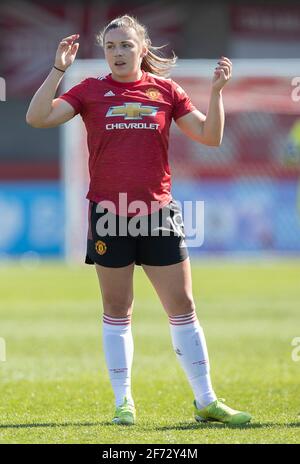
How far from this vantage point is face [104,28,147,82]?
20.1ft

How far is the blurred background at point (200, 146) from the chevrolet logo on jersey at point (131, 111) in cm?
1604

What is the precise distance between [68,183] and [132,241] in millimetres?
16147

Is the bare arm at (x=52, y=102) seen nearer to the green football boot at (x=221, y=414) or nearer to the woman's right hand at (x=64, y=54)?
the woman's right hand at (x=64, y=54)

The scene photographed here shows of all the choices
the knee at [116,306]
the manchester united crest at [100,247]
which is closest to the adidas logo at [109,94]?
the manchester united crest at [100,247]

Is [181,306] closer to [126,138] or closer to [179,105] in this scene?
[126,138]

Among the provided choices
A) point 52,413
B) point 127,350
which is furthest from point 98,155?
point 52,413

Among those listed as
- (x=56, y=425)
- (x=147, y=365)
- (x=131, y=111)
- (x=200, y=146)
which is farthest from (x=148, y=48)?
(x=200, y=146)

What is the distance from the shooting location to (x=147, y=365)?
9.58 meters

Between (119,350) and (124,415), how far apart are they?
0.38 m

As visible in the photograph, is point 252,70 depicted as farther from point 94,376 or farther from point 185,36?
point 94,376

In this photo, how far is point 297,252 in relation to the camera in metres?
24.4

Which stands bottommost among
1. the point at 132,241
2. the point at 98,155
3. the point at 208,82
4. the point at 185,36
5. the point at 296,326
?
the point at 296,326

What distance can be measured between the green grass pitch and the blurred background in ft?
17.1

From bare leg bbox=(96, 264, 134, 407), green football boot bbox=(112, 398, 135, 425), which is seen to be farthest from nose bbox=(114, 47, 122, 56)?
green football boot bbox=(112, 398, 135, 425)
